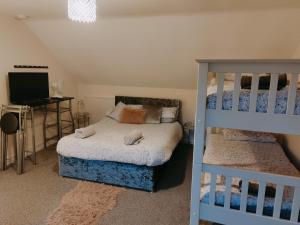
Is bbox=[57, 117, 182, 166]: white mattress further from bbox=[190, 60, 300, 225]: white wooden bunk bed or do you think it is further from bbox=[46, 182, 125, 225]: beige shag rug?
bbox=[190, 60, 300, 225]: white wooden bunk bed

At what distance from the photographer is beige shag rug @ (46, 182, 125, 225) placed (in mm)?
2229

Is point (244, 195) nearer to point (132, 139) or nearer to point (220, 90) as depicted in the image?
point (220, 90)

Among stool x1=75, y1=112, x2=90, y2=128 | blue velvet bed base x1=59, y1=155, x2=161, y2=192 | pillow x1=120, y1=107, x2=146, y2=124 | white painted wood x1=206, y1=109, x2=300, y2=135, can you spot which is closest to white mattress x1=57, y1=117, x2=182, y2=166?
blue velvet bed base x1=59, y1=155, x2=161, y2=192

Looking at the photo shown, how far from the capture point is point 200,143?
170 cm

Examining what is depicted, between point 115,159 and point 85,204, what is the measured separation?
1.87 feet

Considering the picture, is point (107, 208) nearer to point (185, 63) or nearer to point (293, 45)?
point (185, 63)

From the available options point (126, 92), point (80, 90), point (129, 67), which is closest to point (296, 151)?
point (129, 67)

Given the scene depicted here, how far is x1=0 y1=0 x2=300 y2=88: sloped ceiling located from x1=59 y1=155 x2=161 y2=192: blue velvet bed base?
71.2 inches

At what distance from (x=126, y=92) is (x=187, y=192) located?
266 centimetres

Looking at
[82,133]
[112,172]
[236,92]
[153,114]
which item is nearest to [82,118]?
[153,114]

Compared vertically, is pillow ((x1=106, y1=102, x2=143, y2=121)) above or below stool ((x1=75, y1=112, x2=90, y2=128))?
above

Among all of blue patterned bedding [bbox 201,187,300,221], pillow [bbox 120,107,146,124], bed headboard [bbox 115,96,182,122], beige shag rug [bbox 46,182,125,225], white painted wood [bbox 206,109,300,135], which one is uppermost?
white painted wood [bbox 206,109,300,135]

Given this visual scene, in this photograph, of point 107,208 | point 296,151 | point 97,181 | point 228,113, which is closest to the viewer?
point 228,113

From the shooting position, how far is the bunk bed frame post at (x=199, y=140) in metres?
1.60
